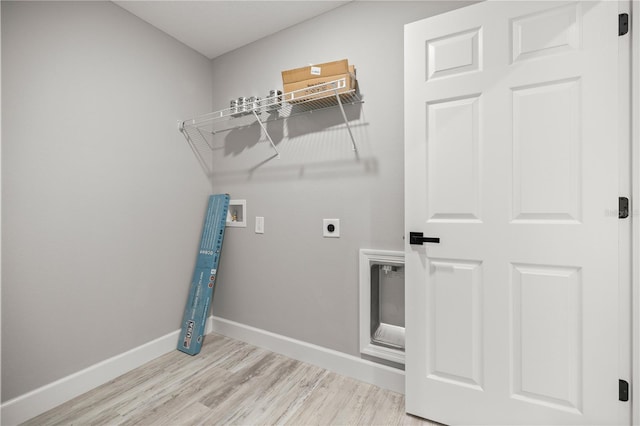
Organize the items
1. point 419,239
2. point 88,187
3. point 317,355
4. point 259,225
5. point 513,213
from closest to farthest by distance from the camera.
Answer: point 513,213
point 419,239
point 88,187
point 317,355
point 259,225

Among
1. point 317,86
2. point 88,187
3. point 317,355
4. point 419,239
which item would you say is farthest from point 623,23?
point 88,187

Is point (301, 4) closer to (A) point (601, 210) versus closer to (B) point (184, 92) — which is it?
(B) point (184, 92)

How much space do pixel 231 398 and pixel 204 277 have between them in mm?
1003

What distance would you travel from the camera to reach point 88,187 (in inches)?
Result: 72.3

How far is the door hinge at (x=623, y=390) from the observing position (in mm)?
1169

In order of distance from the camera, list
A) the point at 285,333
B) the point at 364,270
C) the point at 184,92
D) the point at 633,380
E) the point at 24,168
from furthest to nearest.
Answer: the point at 184,92 < the point at 285,333 < the point at 364,270 < the point at 24,168 < the point at 633,380

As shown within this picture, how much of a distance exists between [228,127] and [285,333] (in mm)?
1782

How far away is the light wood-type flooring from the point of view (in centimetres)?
155

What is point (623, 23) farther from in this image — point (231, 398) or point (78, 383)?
point (78, 383)

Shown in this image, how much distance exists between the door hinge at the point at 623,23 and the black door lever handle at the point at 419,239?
111 centimetres

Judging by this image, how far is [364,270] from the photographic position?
1885 mm

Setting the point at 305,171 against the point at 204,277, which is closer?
the point at 305,171

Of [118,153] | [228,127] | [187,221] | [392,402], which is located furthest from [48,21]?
[392,402]

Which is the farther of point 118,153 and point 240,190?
point 240,190
